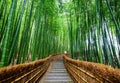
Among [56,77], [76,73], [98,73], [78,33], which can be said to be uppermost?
[78,33]

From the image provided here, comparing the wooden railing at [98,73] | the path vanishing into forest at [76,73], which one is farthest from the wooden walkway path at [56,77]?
the wooden railing at [98,73]

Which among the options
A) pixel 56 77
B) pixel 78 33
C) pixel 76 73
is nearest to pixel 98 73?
pixel 76 73

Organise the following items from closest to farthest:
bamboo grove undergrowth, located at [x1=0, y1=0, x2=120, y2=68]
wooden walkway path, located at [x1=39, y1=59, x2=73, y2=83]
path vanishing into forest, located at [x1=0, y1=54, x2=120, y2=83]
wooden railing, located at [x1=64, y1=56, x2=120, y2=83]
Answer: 1. wooden railing, located at [x1=64, y1=56, x2=120, y2=83]
2. path vanishing into forest, located at [x1=0, y1=54, x2=120, y2=83]
3. bamboo grove undergrowth, located at [x1=0, y1=0, x2=120, y2=68]
4. wooden walkway path, located at [x1=39, y1=59, x2=73, y2=83]

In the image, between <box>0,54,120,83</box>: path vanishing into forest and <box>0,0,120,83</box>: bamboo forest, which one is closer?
<box>0,54,120,83</box>: path vanishing into forest

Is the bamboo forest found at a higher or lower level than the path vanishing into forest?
higher

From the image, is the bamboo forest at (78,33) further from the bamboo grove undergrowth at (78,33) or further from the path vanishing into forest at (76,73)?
the path vanishing into forest at (76,73)

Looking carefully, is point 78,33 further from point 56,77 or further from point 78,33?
point 56,77

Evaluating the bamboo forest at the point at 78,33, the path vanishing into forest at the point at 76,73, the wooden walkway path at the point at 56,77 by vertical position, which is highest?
the bamboo forest at the point at 78,33

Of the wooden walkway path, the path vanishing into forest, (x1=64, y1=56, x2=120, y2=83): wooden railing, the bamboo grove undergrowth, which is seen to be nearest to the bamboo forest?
the bamboo grove undergrowth

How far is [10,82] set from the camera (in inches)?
104

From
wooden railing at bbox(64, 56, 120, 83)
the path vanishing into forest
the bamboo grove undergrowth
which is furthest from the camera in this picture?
the bamboo grove undergrowth

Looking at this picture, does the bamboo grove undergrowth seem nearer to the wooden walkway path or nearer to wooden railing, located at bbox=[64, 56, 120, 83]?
the wooden walkway path

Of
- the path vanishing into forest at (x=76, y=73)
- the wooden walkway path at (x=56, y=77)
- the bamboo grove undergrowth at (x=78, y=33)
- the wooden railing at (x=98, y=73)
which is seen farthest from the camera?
the wooden walkway path at (x=56, y=77)

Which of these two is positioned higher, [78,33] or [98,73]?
[78,33]
